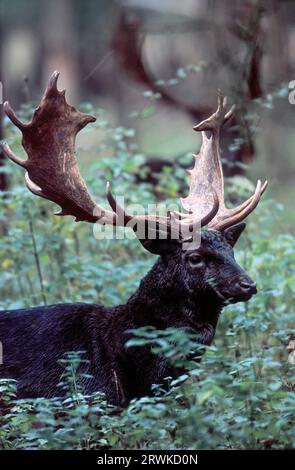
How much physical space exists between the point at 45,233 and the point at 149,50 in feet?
39.8

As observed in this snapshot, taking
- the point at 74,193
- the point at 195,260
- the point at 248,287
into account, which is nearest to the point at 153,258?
the point at 74,193

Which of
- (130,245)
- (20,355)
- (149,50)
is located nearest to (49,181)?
(20,355)

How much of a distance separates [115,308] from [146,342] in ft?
7.22

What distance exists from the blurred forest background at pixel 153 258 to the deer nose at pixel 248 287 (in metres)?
0.20

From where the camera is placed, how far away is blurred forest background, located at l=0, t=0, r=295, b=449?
5566mm

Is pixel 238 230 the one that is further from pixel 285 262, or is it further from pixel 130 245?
pixel 130 245

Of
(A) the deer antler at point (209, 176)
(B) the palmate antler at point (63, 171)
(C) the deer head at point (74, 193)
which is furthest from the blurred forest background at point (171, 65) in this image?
(B) the palmate antler at point (63, 171)

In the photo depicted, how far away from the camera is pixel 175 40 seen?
24.1 metres

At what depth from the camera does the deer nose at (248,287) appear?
6785 mm

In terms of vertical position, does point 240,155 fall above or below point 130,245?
above

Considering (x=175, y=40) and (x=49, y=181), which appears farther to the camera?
(x=175, y=40)

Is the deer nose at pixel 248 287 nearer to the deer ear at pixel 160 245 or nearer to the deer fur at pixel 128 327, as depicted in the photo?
the deer fur at pixel 128 327

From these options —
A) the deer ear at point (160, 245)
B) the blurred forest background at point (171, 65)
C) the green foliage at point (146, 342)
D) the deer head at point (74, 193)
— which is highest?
the blurred forest background at point (171, 65)
